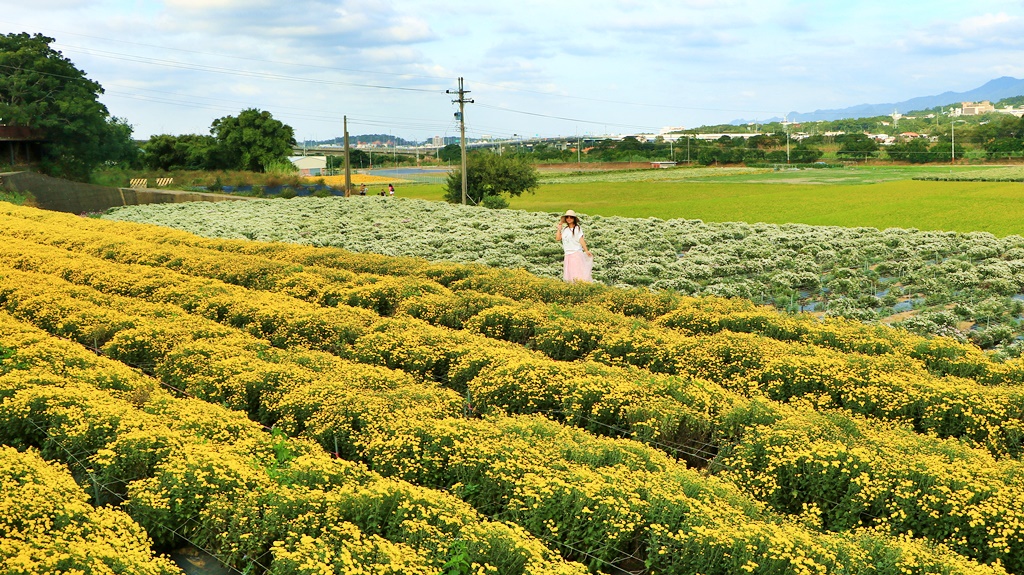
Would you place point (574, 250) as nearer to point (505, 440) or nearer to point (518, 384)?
point (518, 384)

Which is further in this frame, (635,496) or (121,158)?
(121,158)

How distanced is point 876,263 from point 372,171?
105m

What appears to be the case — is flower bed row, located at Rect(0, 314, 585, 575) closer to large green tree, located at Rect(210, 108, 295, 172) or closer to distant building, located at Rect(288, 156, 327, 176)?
large green tree, located at Rect(210, 108, 295, 172)

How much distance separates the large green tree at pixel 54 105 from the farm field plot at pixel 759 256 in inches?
1130

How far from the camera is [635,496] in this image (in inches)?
328

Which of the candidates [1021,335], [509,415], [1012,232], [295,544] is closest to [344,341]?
[509,415]

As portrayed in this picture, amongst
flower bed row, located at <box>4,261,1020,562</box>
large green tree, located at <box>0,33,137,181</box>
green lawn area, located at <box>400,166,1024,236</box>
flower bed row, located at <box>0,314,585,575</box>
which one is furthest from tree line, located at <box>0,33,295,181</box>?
flower bed row, located at <box>0,314,585,575</box>

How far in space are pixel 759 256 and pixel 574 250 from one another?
780 centimetres

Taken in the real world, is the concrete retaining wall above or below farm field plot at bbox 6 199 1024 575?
above

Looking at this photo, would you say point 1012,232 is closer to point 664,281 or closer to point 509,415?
point 664,281

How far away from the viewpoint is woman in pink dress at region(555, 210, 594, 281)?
2123 centimetres

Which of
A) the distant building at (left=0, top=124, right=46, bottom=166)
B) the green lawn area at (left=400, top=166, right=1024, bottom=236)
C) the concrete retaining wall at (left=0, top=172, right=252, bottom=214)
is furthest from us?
the distant building at (left=0, top=124, right=46, bottom=166)

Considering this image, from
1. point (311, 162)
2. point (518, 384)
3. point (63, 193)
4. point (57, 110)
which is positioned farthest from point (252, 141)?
point (518, 384)

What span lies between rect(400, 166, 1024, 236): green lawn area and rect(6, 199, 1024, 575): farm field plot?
23.9m
